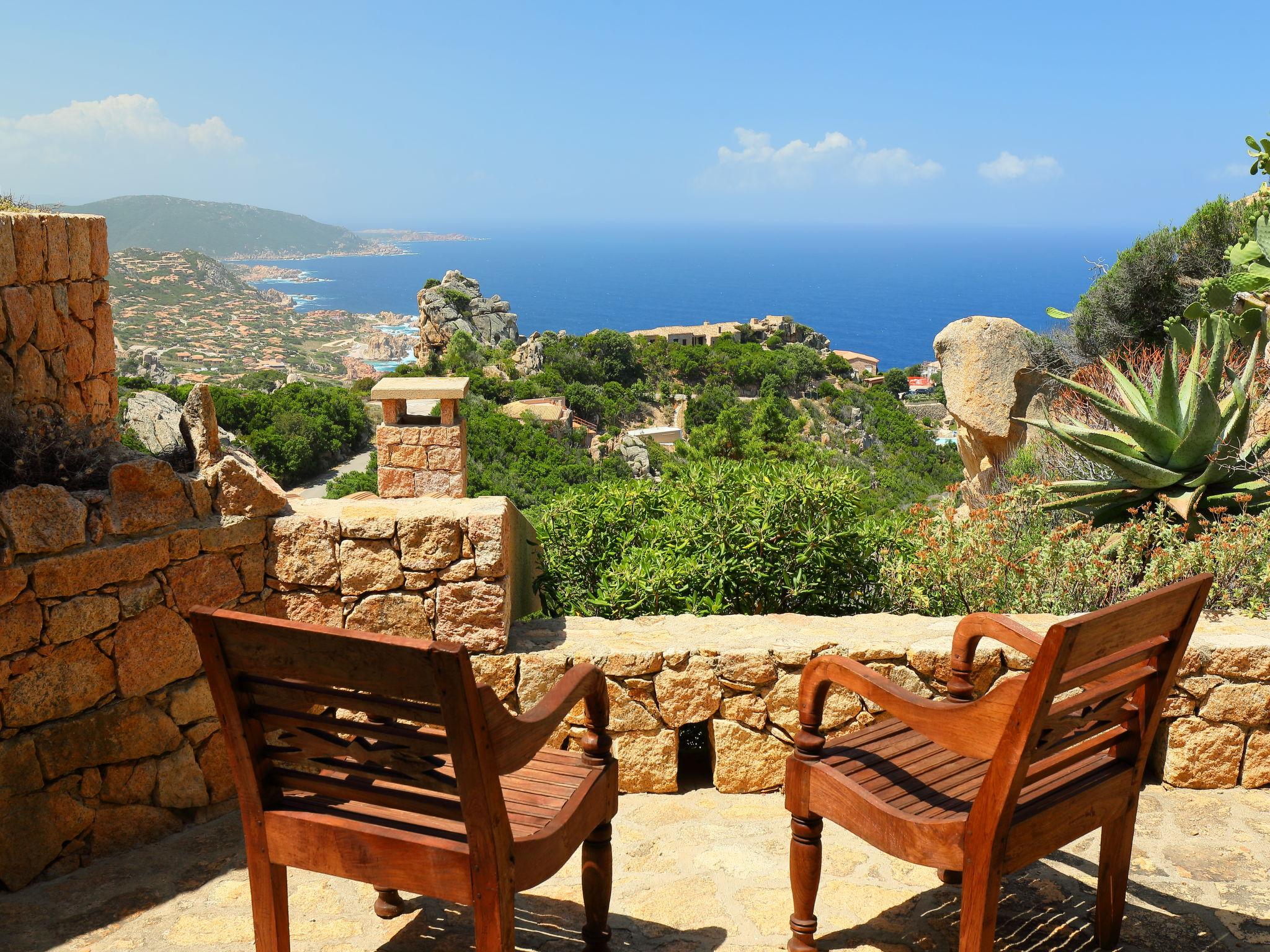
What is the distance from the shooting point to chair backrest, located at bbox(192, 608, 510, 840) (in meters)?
1.81

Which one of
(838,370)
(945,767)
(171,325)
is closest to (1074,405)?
(945,767)

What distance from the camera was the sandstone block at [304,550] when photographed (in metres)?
3.48

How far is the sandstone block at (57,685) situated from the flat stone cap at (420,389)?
10.5 feet

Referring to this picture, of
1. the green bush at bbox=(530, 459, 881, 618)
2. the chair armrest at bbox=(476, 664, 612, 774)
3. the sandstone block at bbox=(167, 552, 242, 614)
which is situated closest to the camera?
the chair armrest at bbox=(476, 664, 612, 774)

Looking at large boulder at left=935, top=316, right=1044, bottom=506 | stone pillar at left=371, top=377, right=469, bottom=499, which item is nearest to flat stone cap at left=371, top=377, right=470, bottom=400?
stone pillar at left=371, top=377, right=469, bottom=499

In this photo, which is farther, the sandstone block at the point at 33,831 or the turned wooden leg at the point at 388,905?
the sandstone block at the point at 33,831

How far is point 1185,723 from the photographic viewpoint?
137 inches

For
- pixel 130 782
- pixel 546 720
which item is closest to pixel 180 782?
pixel 130 782

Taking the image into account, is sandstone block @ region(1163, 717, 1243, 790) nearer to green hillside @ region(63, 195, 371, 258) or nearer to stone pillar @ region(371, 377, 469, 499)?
stone pillar @ region(371, 377, 469, 499)

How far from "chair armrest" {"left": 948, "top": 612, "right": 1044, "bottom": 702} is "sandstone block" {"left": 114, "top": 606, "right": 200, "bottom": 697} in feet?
8.43

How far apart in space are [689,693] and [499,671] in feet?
2.30

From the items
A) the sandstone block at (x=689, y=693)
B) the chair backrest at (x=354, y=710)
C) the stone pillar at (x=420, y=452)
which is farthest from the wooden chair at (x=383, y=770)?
the stone pillar at (x=420, y=452)

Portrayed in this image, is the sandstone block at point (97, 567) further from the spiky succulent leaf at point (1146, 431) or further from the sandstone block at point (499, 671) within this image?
the spiky succulent leaf at point (1146, 431)

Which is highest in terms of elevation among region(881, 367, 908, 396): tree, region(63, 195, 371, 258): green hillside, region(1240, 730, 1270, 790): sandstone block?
region(63, 195, 371, 258): green hillside
